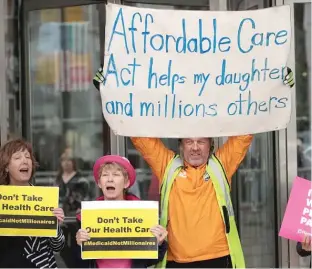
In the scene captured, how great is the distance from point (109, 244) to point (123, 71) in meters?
0.93

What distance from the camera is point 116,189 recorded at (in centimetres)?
388

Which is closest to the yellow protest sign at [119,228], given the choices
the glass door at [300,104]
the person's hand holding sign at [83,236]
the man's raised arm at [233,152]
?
the person's hand holding sign at [83,236]

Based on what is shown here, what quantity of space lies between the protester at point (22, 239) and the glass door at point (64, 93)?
328 centimetres

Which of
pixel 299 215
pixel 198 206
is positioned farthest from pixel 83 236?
pixel 299 215

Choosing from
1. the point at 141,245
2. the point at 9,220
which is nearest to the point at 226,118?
the point at 141,245

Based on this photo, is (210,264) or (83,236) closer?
(83,236)

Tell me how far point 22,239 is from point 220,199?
1.07 metres

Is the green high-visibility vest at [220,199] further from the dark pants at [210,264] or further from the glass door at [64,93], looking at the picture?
the glass door at [64,93]

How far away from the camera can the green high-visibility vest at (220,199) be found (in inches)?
156

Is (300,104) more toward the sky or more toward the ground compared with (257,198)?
more toward the sky

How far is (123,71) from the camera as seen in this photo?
13.1 feet

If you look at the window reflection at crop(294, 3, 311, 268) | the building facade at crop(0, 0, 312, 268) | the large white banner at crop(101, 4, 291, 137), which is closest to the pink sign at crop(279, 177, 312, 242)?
the large white banner at crop(101, 4, 291, 137)

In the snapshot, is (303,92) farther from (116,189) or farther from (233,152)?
(116,189)

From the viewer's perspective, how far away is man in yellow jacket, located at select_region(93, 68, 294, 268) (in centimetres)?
392
